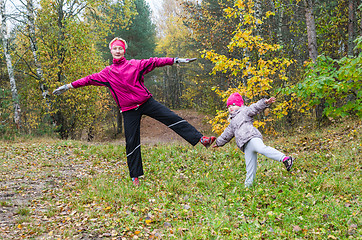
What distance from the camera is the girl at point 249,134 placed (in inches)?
181

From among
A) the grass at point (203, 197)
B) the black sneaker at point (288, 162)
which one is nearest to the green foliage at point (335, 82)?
the grass at point (203, 197)

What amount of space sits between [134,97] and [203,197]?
2.29 m

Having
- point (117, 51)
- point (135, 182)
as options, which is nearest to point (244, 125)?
point (135, 182)

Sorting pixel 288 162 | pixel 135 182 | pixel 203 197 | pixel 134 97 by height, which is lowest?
pixel 203 197

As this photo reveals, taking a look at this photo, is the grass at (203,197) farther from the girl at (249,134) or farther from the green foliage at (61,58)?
the green foliage at (61,58)

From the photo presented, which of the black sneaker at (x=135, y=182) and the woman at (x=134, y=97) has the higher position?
the woman at (x=134, y=97)

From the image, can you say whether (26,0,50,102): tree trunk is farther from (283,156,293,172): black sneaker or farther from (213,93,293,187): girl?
(283,156,293,172): black sneaker

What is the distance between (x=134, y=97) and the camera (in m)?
5.39

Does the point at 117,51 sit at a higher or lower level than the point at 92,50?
lower

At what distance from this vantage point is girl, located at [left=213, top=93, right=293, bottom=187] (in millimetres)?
4605

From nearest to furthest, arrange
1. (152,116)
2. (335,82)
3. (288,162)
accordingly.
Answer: (288,162)
(152,116)
(335,82)

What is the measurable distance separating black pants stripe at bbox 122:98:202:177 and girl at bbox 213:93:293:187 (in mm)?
646

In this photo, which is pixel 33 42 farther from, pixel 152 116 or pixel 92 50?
pixel 152 116

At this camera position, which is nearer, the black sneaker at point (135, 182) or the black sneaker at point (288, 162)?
the black sneaker at point (288, 162)
